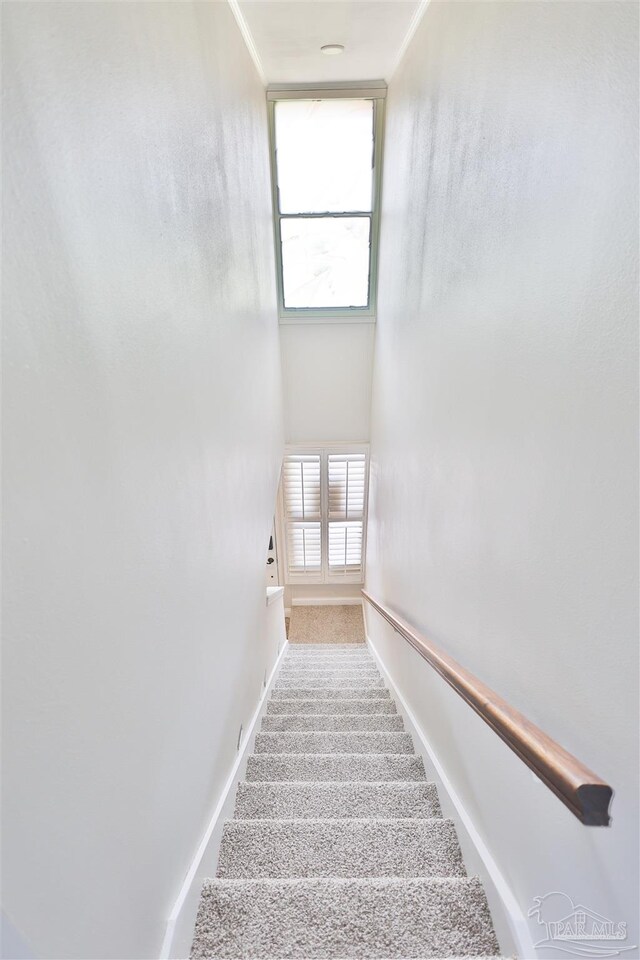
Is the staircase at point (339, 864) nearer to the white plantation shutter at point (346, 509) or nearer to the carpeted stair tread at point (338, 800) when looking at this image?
the carpeted stair tread at point (338, 800)

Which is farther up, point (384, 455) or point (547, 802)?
point (547, 802)

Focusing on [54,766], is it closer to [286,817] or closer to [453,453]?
[286,817]

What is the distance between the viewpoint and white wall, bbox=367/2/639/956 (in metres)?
0.87

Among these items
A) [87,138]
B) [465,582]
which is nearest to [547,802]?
[465,582]

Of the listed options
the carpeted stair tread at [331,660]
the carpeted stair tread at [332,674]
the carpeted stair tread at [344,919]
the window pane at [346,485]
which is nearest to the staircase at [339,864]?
the carpeted stair tread at [344,919]

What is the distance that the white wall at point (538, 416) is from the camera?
87 cm

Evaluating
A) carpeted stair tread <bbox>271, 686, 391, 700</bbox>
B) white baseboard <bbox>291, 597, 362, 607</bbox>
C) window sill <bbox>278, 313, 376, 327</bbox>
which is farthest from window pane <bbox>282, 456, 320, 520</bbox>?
carpeted stair tread <bbox>271, 686, 391, 700</bbox>

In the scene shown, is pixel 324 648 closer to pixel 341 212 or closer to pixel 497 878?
pixel 497 878

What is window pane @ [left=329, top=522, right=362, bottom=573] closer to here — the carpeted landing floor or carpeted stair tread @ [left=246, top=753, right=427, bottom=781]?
the carpeted landing floor

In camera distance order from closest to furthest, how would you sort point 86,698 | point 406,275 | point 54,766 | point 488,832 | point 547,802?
1. point 54,766
2. point 86,698
3. point 547,802
4. point 488,832
5. point 406,275

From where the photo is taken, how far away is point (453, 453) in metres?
2.01

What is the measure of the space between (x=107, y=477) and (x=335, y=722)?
2.56 metres

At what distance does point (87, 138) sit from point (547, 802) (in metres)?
1.77

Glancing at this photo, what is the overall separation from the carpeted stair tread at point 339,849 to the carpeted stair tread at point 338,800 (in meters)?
0.16
